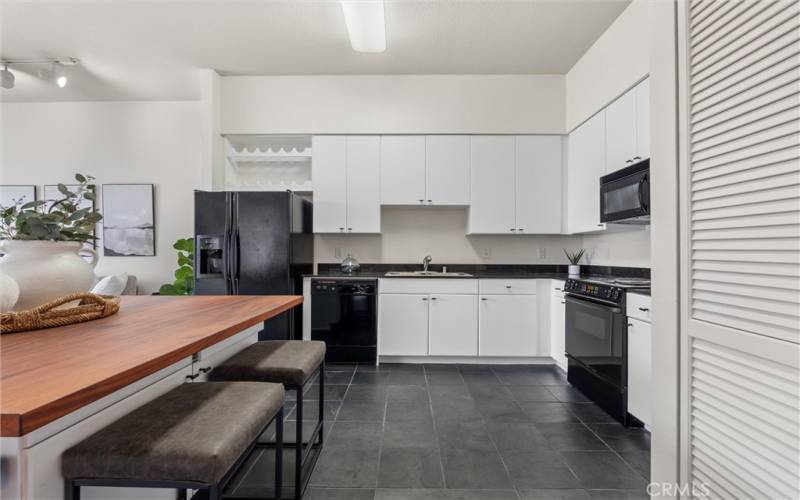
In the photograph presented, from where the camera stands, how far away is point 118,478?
2.85 feet

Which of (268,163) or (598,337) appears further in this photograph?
(268,163)

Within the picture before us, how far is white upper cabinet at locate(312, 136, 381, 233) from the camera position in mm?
3818

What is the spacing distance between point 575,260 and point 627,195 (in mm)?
1483

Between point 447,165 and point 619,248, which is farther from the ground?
point 447,165

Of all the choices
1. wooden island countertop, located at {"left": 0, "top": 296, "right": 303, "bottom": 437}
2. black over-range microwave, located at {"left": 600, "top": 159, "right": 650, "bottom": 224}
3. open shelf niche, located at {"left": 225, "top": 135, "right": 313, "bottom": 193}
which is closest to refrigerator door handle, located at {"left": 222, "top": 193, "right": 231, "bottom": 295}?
open shelf niche, located at {"left": 225, "top": 135, "right": 313, "bottom": 193}

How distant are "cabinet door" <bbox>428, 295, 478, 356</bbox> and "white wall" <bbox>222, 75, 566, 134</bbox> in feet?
5.87

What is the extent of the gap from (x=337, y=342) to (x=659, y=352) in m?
2.89

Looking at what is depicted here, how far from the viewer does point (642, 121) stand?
2.52m

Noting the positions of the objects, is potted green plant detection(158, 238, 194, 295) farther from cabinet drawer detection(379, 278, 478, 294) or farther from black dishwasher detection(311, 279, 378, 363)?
cabinet drawer detection(379, 278, 478, 294)

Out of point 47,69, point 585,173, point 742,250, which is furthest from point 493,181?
point 47,69

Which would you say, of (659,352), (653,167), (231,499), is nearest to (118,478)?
(231,499)

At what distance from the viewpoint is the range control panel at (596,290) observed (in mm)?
2393

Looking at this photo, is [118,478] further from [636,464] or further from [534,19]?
[534,19]

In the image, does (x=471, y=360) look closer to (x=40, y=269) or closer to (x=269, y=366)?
(x=269, y=366)
